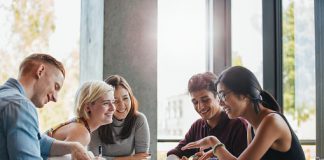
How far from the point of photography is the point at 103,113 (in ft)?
8.45

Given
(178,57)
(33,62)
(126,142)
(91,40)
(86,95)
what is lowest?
(126,142)

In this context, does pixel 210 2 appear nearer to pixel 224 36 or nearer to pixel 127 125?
pixel 224 36

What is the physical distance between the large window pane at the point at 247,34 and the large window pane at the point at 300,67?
1.14ft

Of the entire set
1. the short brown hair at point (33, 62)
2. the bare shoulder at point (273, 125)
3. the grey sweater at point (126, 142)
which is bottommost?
the grey sweater at point (126, 142)

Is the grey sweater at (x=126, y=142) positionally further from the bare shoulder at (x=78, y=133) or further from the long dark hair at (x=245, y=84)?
the long dark hair at (x=245, y=84)

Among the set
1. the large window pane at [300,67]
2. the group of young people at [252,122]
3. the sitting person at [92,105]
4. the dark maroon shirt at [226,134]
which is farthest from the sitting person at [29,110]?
the large window pane at [300,67]

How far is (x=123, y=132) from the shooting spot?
10.3 feet

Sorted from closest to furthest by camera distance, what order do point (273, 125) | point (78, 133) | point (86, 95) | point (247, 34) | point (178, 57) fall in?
1. point (273, 125)
2. point (78, 133)
3. point (86, 95)
4. point (247, 34)
5. point (178, 57)

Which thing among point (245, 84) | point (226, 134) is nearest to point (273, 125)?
point (245, 84)

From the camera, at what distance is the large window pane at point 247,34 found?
12.1ft

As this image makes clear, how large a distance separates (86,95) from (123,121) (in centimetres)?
69

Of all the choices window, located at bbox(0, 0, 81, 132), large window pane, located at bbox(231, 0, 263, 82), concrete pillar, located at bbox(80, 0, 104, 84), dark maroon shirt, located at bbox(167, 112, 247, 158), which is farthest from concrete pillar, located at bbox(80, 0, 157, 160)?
dark maroon shirt, located at bbox(167, 112, 247, 158)

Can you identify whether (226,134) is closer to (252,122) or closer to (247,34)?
(252,122)

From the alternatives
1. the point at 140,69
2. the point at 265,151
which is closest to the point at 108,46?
the point at 140,69
